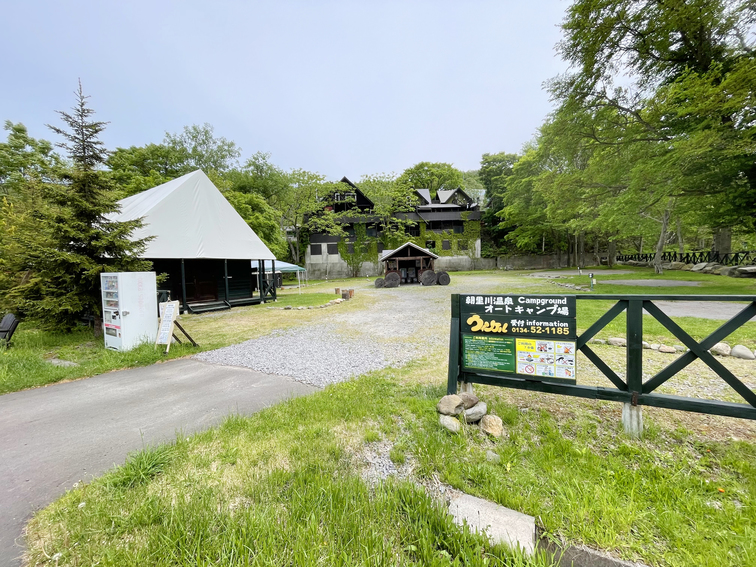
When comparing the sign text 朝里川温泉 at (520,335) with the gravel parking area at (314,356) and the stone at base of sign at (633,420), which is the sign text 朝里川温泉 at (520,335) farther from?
the gravel parking area at (314,356)

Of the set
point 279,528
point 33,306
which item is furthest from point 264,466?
point 33,306

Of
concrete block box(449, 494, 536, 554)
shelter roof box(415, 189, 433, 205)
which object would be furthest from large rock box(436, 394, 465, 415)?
shelter roof box(415, 189, 433, 205)

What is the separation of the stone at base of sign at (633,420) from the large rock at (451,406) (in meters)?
1.49

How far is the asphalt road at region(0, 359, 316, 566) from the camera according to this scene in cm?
237

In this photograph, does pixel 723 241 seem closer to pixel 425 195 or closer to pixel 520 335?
pixel 520 335

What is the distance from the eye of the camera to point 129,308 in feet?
21.0

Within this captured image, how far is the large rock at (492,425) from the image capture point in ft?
9.42

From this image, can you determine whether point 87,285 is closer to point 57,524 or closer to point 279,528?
point 57,524

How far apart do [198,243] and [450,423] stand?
13.1m

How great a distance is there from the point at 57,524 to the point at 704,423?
221 inches

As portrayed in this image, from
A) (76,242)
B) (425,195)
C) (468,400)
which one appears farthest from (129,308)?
(425,195)

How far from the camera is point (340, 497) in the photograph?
204 centimetres

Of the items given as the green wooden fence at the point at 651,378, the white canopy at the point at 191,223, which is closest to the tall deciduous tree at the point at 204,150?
the white canopy at the point at 191,223

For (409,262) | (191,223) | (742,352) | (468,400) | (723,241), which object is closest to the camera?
(468,400)
